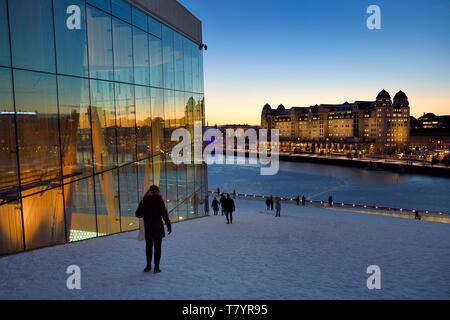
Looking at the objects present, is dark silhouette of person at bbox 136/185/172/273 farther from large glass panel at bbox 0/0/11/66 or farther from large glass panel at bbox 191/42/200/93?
Answer: large glass panel at bbox 191/42/200/93

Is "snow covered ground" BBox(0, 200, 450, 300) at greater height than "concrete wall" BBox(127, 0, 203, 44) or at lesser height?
lesser

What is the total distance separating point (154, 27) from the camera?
16.5m

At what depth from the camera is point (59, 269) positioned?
277 inches

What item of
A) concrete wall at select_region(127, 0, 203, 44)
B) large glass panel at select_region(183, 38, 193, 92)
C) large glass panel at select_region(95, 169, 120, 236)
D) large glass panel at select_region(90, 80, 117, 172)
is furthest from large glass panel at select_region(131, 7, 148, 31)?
large glass panel at select_region(95, 169, 120, 236)

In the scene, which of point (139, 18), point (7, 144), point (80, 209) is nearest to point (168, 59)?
point (139, 18)

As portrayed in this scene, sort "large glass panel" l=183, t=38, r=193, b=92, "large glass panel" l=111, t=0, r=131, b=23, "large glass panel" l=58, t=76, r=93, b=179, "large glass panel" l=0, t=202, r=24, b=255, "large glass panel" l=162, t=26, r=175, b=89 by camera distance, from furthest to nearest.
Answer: "large glass panel" l=183, t=38, r=193, b=92
"large glass panel" l=162, t=26, r=175, b=89
"large glass panel" l=111, t=0, r=131, b=23
"large glass panel" l=58, t=76, r=93, b=179
"large glass panel" l=0, t=202, r=24, b=255

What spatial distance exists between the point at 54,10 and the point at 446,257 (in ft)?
40.0

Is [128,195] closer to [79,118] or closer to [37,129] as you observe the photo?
[79,118]

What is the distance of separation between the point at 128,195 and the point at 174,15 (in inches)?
399

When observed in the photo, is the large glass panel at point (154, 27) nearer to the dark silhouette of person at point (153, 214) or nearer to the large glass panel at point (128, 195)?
Result: the large glass panel at point (128, 195)

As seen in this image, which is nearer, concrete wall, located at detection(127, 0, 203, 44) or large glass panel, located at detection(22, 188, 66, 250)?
large glass panel, located at detection(22, 188, 66, 250)

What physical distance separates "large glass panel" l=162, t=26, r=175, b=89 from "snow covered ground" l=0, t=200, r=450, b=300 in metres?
9.48

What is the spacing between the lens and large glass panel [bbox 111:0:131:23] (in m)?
13.1
